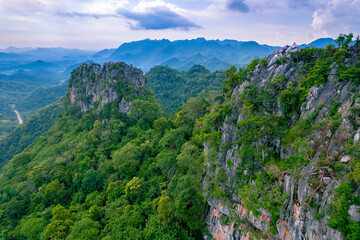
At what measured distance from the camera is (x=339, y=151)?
36.3 ft

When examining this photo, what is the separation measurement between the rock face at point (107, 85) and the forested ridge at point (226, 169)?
11.8 m

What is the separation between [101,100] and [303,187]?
162ft

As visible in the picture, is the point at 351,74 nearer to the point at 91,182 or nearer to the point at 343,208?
the point at 343,208

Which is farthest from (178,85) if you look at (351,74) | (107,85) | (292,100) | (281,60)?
(351,74)

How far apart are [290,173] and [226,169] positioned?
6.56 m

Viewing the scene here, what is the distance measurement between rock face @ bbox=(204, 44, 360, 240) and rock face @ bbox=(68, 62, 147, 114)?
104 ft

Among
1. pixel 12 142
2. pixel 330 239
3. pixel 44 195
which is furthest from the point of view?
pixel 12 142

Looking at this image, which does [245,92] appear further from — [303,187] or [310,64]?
[303,187]

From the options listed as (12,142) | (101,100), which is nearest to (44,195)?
(101,100)

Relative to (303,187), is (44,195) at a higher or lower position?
lower

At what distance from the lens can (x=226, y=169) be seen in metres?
18.6

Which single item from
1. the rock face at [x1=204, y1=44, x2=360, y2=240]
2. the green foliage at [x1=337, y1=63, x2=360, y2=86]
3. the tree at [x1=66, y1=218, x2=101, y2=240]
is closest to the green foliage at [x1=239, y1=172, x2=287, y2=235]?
the rock face at [x1=204, y1=44, x2=360, y2=240]

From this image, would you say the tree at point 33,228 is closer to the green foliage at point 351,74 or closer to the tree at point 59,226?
the tree at point 59,226

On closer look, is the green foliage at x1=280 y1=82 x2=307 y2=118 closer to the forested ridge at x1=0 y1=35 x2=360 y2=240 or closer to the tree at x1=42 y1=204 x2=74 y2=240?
the forested ridge at x1=0 y1=35 x2=360 y2=240
